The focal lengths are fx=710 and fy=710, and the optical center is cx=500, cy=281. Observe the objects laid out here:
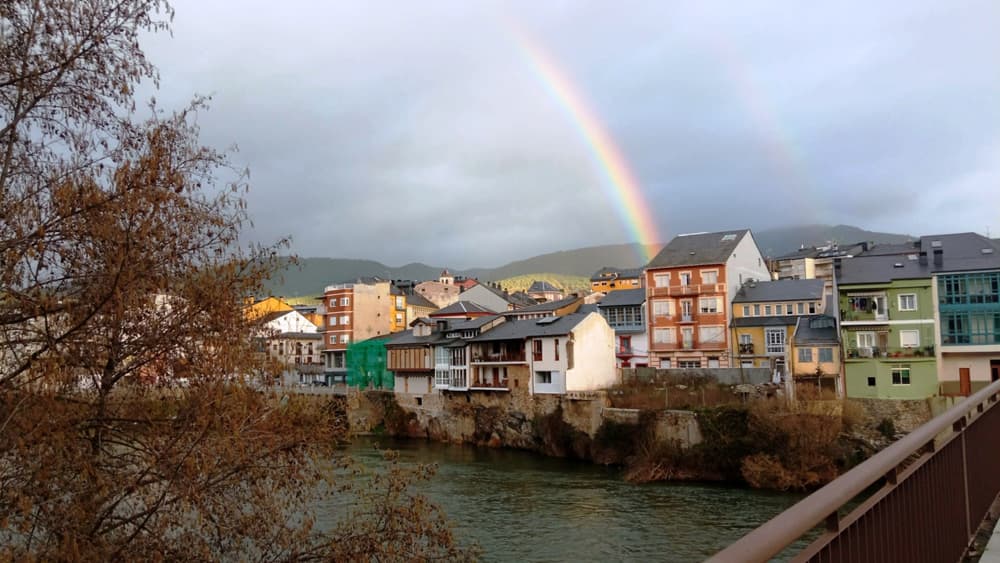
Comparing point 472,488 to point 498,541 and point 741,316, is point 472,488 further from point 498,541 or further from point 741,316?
point 741,316

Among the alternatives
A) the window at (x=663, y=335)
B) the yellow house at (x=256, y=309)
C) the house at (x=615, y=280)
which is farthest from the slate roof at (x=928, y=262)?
the house at (x=615, y=280)

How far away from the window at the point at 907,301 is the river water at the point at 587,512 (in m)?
15.3

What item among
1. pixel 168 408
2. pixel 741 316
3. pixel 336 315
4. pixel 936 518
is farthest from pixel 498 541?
pixel 336 315

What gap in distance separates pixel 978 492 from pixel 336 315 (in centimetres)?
7786

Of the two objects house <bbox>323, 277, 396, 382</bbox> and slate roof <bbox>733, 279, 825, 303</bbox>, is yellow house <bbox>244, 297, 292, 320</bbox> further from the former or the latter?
house <bbox>323, 277, 396, 382</bbox>

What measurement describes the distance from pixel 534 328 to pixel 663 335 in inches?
395

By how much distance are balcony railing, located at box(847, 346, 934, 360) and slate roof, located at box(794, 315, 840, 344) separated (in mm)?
1177

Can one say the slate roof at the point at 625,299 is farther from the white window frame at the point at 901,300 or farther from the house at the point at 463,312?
the white window frame at the point at 901,300

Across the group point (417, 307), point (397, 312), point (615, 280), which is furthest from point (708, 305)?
point (615, 280)

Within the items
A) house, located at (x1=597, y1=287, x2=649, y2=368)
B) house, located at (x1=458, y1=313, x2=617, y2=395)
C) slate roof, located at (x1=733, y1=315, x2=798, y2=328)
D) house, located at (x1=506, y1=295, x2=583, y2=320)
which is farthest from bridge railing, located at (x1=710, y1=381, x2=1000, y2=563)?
house, located at (x1=506, y1=295, x2=583, y2=320)

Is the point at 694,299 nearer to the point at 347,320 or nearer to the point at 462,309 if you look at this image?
the point at 462,309

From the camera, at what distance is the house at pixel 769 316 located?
4822cm

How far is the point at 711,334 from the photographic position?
5100 cm

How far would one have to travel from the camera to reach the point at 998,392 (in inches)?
265
